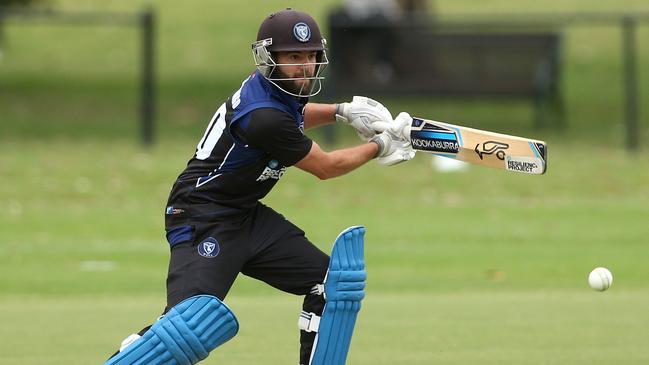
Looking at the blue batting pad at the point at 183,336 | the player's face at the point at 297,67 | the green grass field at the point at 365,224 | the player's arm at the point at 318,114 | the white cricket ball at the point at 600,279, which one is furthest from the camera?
the green grass field at the point at 365,224

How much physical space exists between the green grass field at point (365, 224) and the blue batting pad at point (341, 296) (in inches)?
37.7

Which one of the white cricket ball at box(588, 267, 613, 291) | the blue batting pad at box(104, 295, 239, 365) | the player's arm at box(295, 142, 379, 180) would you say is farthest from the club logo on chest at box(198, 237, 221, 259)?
the white cricket ball at box(588, 267, 613, 291)

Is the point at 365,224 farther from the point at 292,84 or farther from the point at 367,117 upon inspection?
the point at 292,84

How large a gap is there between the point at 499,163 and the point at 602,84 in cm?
1766

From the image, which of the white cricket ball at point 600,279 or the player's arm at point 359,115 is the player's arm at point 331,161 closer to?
the player's arm at point 359,115

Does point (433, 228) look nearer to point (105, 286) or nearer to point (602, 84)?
point (105, 286)

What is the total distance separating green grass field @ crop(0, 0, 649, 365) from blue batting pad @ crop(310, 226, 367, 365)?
96 cm

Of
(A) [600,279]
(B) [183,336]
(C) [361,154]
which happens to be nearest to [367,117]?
(C) [361,154]

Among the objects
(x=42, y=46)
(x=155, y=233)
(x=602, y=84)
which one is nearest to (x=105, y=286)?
A: (x=155, y=233)

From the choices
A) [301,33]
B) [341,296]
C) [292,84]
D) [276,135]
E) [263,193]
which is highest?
[301,33]

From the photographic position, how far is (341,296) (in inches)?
232

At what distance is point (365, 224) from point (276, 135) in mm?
7169

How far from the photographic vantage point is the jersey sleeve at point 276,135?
5770mm

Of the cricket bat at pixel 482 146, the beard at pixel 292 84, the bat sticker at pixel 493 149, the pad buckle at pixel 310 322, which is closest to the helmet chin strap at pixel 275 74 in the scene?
the beard at pixel 292 84
